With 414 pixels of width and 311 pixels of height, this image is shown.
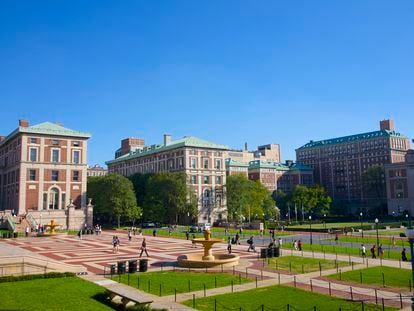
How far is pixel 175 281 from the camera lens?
83.9 feet

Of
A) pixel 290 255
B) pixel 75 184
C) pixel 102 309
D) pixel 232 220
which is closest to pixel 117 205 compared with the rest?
pixel 75 184

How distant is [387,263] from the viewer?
108 ft

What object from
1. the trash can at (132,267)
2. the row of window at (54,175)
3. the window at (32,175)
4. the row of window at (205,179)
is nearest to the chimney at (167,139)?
the row of window at (205,179)

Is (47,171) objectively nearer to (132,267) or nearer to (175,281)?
(132,267)

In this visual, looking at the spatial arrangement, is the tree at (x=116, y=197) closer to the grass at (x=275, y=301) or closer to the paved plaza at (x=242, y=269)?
the paved plaza at (x=242, y=269)

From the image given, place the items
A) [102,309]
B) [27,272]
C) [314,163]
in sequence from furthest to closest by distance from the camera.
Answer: [314,163] < [27,272] < [102,309]

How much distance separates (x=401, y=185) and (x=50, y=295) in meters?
130

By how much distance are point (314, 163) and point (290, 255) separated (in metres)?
160

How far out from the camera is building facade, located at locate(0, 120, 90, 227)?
8038cm

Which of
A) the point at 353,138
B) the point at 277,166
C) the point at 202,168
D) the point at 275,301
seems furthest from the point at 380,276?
the point at 353,138

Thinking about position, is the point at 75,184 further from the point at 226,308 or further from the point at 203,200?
the point at 226,308

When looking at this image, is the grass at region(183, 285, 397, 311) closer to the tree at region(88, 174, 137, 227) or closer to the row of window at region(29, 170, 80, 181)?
the tree at region(88, 174, 137, 227)

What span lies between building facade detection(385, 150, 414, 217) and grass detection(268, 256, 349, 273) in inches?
4045

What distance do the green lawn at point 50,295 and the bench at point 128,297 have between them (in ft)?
2.39
